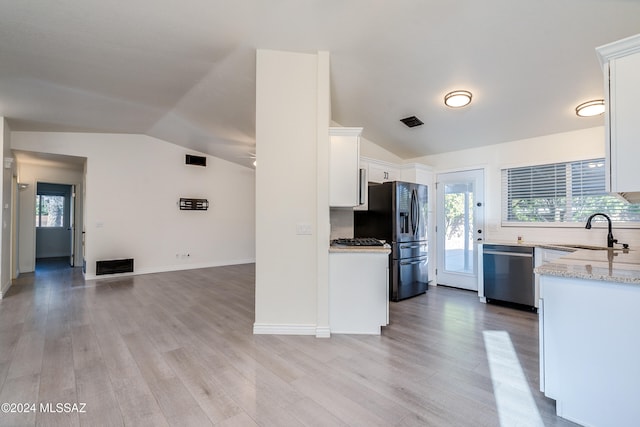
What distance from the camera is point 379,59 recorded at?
299 centimetres

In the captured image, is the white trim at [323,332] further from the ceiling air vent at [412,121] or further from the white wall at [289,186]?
the ceiling air vent at [412,121]

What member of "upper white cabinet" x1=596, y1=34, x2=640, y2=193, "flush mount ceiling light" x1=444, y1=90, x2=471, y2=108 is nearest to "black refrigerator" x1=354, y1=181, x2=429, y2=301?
"flush mount ceiling light" x1=444, y1=90, x2=471, y2=108

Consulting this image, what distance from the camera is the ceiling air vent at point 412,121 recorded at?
13.3 feet

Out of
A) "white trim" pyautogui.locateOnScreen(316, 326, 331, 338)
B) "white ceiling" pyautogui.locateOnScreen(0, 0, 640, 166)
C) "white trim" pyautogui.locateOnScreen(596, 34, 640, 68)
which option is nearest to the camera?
"white trim" pyautogui.locateOnScreen(596, 34, 640, 68)

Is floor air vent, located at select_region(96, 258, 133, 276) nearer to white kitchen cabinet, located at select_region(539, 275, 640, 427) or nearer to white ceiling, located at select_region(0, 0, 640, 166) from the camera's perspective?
white ceiling, located at select_region(0, 0, 640, 166)

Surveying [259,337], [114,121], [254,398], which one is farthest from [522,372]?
[114,121]

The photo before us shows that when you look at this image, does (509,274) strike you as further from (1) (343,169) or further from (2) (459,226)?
(1) (343,169)

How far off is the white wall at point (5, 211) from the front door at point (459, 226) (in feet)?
23.4

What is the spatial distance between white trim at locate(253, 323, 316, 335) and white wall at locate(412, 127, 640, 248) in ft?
11.0

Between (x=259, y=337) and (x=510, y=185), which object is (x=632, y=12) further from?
(x=259, y=337)

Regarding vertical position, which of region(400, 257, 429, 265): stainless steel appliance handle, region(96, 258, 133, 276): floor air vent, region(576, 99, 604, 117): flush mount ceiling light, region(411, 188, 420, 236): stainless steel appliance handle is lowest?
region(96, 258, 133, 276): floor air vent

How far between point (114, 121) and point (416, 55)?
17.2 feet

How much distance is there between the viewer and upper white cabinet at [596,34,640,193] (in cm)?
148

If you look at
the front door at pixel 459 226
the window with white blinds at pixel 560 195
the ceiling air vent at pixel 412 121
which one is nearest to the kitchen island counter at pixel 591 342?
the window with white blinds at pixel 560 195
